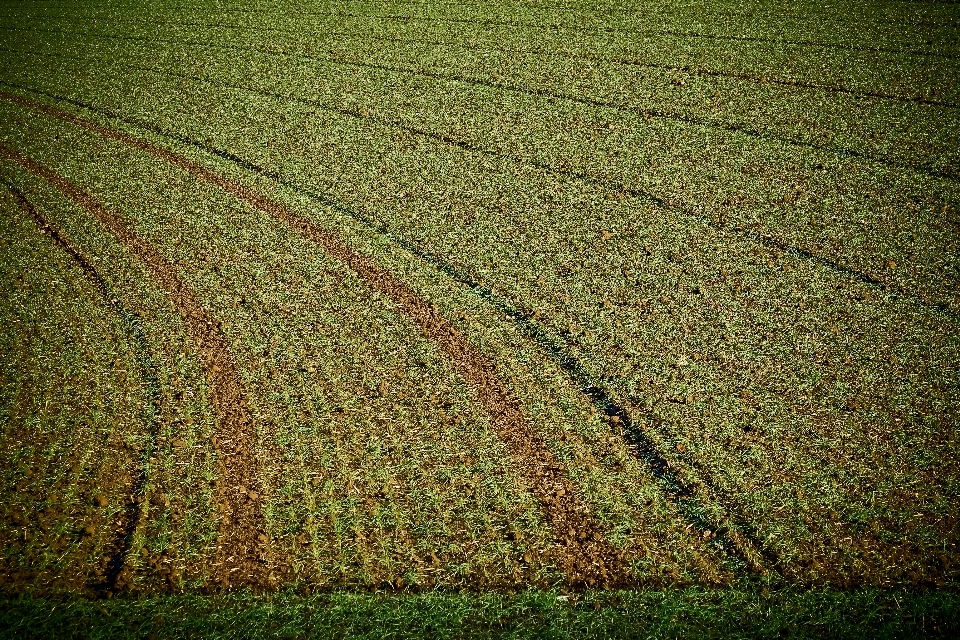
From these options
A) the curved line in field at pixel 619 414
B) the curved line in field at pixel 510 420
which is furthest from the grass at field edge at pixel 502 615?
the curved line in field at pixel 619 414

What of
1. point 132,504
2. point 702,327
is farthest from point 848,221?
point 132,504

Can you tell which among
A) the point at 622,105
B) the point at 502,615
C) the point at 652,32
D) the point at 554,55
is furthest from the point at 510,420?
the point at 652,32

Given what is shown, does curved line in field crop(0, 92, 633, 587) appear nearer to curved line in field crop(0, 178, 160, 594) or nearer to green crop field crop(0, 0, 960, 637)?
green crop field crop(0, 0, 960, 637)

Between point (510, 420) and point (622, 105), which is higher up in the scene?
point (622, 105)

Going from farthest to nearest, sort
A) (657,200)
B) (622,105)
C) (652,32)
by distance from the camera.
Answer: (652,32), (622,105), (657,200)

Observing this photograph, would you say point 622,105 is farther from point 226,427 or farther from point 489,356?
point 226,427

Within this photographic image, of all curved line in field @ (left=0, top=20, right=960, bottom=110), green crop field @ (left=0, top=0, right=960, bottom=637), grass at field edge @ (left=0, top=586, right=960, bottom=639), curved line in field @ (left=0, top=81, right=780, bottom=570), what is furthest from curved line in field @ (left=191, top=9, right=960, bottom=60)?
grass at field edge @ (left=0, top=586, right=960, bottom=639)

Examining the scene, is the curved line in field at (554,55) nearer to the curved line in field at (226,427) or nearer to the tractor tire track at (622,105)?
the tractor tire track at (622,105)
